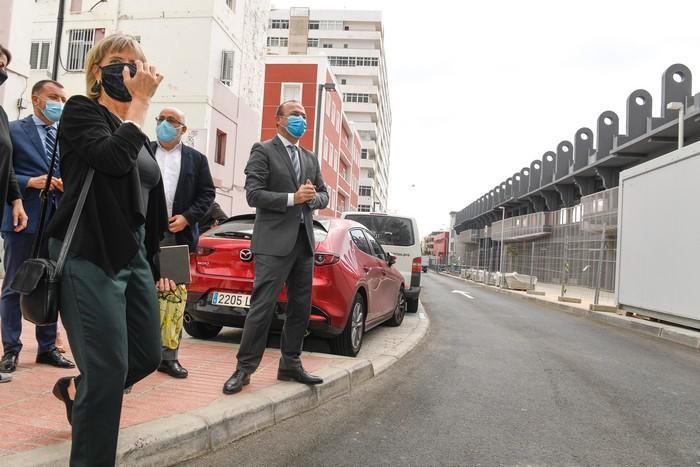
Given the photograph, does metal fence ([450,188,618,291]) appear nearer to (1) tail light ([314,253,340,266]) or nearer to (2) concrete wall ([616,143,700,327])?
(2) concrete wall ([616,143,700,327])

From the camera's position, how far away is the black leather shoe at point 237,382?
11.6 feet

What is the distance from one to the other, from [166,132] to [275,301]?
4.77ft

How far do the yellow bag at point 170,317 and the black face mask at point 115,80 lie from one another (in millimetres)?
2064

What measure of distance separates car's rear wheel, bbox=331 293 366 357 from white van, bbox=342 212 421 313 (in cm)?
456

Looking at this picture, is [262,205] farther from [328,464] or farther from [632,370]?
[632,370]

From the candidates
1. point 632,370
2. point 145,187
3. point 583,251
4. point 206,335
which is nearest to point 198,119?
point 206,335

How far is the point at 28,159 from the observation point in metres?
3.87

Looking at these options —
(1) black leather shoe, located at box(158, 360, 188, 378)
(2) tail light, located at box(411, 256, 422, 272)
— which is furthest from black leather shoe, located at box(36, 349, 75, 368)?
(2) tail light, located at box(411, 256, 422, 272)

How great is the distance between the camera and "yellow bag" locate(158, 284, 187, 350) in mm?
3992

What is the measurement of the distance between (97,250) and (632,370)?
6.05m

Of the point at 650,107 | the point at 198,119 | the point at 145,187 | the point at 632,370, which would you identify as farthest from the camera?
the point at 650,107

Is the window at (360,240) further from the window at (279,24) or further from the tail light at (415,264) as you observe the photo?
the window at (279,24)

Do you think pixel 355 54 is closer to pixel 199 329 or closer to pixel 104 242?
pixel 199 329

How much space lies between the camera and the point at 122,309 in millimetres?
2066
